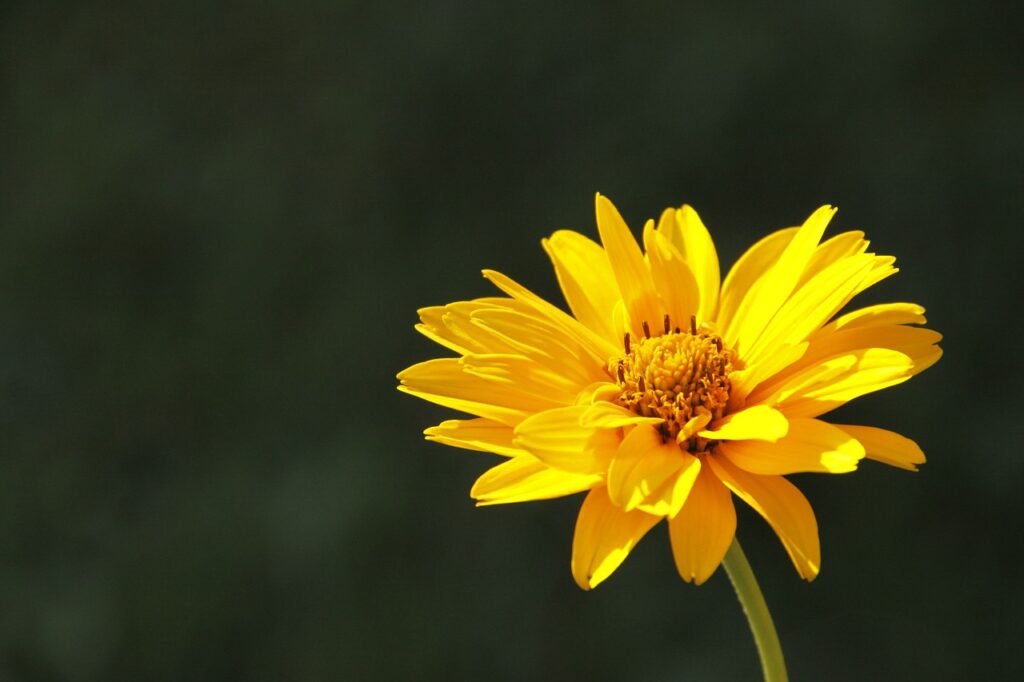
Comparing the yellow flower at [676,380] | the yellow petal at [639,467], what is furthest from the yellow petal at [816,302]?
the yellow petal at [639,467]

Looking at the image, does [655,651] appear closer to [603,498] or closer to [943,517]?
[943,517]

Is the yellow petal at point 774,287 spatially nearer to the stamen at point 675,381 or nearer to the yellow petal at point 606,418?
the stamen at point 675,381

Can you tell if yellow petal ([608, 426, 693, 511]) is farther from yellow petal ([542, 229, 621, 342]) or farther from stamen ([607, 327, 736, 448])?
yellow petal ([542, 229, 621, 342])

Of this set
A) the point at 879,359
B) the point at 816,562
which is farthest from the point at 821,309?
the point at 816,562

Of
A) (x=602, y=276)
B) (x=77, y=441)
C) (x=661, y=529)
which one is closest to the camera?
(x=602, y=276)

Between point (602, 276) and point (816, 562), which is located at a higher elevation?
point (602, 276)

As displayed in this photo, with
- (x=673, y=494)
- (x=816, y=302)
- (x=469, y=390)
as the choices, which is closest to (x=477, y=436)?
(x=469, y=390)
